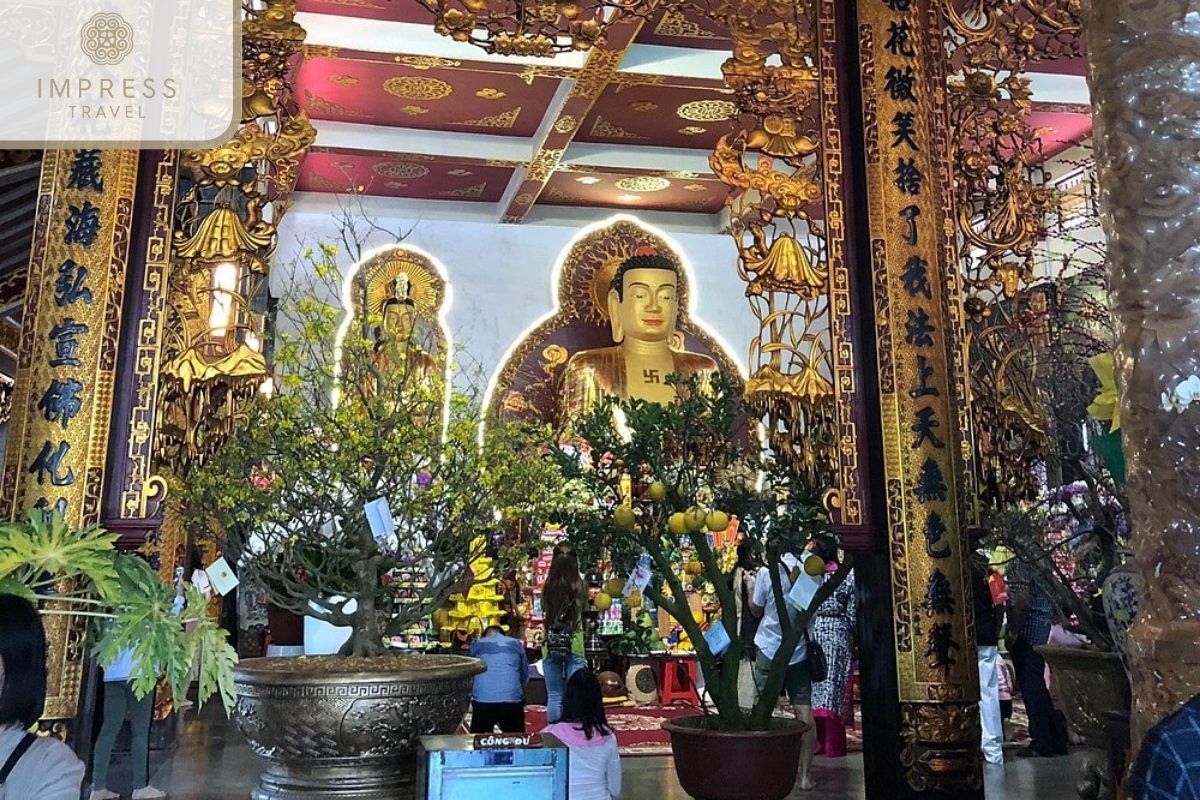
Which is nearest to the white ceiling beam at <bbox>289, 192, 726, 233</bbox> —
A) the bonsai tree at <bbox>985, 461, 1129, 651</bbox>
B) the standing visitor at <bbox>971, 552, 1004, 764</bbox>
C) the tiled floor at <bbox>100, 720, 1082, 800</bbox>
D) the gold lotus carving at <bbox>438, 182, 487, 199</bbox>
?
the gold lotus carving at <bbox>438, 182, 487, 199</bbox>

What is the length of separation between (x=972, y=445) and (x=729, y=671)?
116cm

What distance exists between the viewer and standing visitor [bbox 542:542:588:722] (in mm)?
4500

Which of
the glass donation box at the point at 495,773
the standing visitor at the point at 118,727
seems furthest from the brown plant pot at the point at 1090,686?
the standing visitor at the point at 118,727

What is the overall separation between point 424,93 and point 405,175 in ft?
4.89

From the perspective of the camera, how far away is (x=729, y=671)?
11.4ft

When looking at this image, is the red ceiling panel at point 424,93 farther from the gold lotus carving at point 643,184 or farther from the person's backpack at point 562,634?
the person's backpack at point 562,634

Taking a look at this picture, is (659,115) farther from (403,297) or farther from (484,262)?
(403,297)

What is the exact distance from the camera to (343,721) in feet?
9.36

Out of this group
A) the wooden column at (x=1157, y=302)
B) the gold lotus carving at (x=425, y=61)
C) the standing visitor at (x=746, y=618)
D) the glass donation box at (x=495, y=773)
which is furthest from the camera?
the gold lotus carving at (x=425, y=61)

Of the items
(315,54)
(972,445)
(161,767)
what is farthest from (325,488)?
(315,54)

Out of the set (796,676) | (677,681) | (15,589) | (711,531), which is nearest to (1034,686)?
(796,676)

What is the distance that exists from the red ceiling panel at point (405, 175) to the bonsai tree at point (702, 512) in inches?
189

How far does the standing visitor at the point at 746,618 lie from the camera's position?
5.03 metres

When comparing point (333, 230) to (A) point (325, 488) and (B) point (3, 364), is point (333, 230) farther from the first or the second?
(A) point (325, 488)
